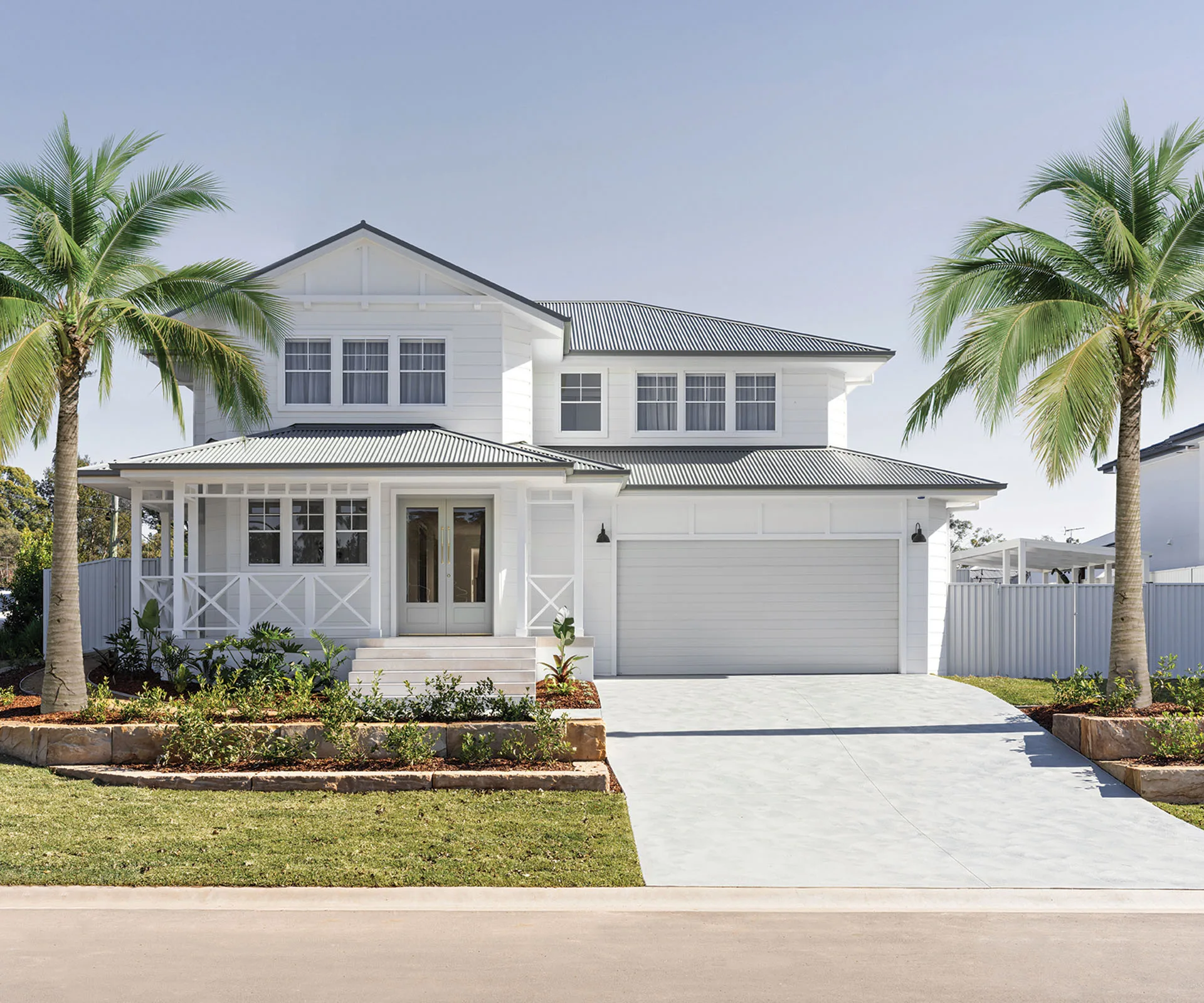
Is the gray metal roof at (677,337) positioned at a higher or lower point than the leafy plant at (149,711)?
higher

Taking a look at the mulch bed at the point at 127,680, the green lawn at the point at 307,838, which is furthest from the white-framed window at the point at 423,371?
the green lawn at the point at 307,838

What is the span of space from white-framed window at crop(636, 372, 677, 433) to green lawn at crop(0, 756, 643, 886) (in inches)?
433

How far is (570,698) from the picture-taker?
1297 centimetres

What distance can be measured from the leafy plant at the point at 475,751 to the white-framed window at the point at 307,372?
848cm

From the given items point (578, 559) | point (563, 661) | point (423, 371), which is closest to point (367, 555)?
point (423, 371)

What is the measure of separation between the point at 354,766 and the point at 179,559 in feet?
18.1

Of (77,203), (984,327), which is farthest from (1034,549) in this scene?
(77,203)

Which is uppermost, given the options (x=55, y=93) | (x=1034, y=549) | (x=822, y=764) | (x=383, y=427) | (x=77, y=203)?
(x=55, y=93)

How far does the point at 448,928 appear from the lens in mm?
6703

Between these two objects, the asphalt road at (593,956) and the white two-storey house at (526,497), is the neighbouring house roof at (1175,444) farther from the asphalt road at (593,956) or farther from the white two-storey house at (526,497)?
the asphalt road at (593,956)

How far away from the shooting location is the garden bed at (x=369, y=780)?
9.94 m

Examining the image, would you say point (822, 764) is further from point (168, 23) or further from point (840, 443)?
point (168, 23)

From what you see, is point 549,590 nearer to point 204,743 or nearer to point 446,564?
point 446,564

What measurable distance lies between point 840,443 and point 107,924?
16657 millimetres
